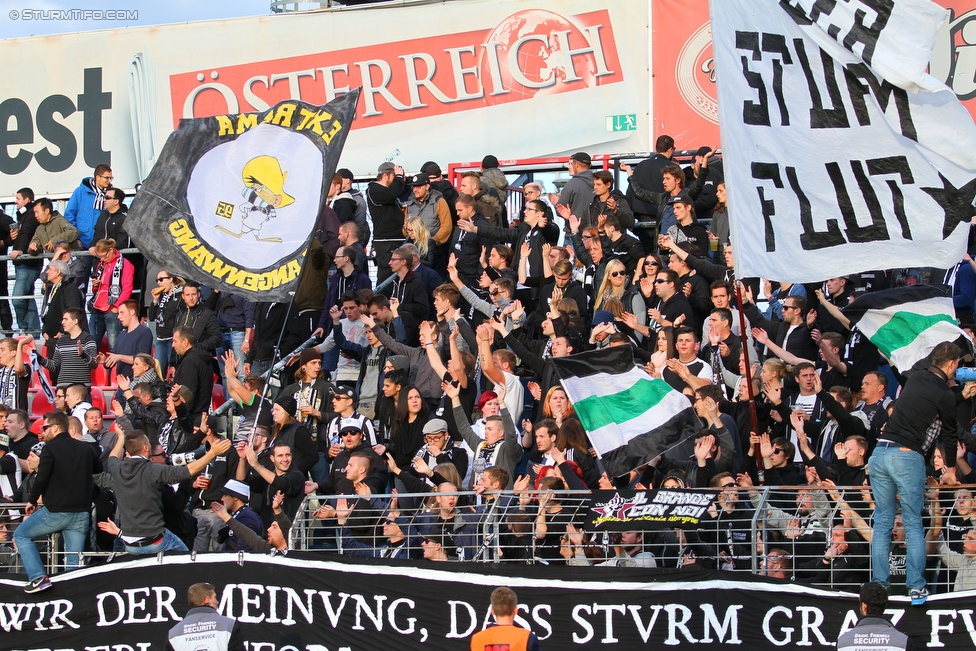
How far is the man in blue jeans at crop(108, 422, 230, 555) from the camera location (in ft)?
40.2

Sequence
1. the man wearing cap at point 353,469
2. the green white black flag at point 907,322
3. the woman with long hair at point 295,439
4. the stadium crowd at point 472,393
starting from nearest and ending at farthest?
the stadium crowd at point 472,393
the green white black flag at point 907,322
the man wearing cap at point 353,469
the woman with long hair at point 295,439

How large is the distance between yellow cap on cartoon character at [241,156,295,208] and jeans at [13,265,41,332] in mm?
6589

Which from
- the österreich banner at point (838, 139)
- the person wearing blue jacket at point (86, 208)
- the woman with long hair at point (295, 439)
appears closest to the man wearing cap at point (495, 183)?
the woman with long hair at point (295, 439)

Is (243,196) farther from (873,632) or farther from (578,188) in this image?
(873,632)

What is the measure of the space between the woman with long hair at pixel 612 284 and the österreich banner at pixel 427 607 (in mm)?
4360

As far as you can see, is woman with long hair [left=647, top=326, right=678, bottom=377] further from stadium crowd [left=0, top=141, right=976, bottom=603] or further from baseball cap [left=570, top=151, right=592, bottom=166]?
baseball cap [left=570, top=151, right=592, bottom=166]

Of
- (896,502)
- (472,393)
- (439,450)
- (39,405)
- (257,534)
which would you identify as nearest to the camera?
(896,502)

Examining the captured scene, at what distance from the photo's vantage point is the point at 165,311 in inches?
655

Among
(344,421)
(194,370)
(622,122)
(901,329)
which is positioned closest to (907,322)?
(901,329)

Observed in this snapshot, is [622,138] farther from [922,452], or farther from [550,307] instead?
[922,452]

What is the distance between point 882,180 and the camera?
10.5 metres

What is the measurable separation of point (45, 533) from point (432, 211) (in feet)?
20.1

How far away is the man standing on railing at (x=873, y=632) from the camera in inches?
348

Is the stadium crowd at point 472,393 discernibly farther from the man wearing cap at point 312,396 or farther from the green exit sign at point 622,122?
the green exit sign at point 622,122
